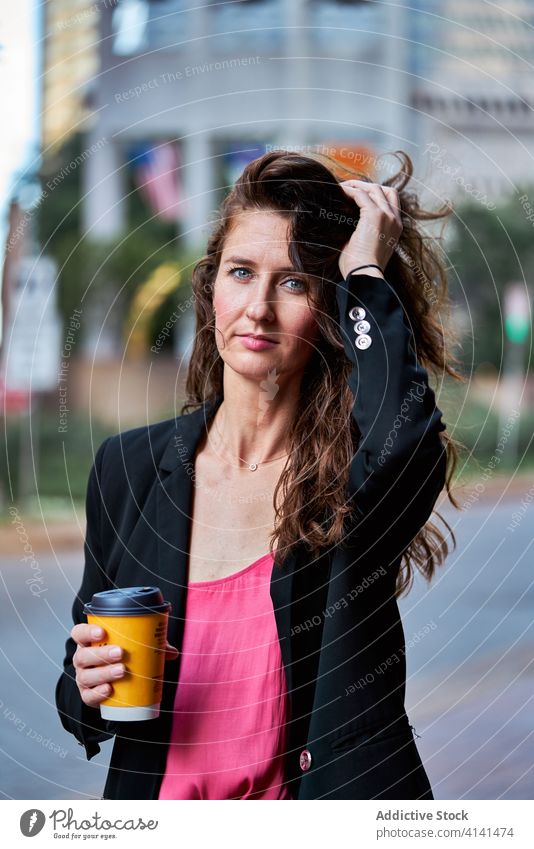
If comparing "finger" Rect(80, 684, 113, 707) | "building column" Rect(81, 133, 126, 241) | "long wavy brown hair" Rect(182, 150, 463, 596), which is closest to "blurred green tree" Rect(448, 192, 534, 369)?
"building column" Rect(81, 133, 126, 241)

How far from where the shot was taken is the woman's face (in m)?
1.58

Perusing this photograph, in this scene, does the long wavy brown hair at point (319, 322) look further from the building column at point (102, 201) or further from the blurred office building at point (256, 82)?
the building column at point (102, 201)

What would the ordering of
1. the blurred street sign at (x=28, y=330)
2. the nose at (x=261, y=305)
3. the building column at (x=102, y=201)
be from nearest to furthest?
the nose at (x=261, y=305) < the blurred street sign at (x=28, y=330) < the building column at (x=102, y=201)

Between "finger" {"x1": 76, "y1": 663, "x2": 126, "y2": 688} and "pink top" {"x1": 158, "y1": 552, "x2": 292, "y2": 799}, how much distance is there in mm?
166

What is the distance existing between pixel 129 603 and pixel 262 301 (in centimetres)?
48

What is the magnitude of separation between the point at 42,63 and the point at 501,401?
415 inches

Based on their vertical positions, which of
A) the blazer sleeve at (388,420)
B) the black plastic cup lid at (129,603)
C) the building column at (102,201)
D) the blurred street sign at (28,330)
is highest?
the building column at (102,201)

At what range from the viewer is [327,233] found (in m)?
1.61

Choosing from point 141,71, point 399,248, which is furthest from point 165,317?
point 399,248

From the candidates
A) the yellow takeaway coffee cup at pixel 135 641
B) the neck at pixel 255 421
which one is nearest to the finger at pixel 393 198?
the neck at pixel 255 421

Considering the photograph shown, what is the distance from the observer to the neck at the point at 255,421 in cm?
168

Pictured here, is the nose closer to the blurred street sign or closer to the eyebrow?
the eyebrow

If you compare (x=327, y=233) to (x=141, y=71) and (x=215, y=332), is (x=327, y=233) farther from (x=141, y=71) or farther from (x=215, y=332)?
(x=141, y=71)

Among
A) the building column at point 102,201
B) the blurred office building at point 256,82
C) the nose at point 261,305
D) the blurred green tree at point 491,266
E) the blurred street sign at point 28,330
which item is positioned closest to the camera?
the nose at point 261,305
